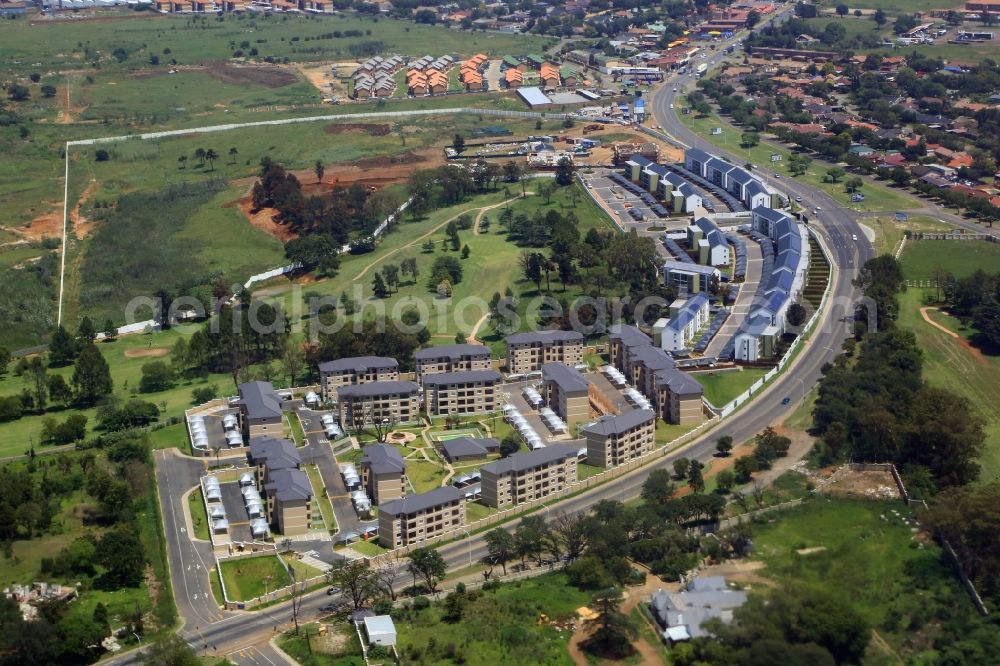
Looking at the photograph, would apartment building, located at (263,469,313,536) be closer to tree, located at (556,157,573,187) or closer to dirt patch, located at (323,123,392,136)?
tree, located at (556,157,573,187)

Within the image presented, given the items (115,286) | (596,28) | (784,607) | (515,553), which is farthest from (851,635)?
(596,28)

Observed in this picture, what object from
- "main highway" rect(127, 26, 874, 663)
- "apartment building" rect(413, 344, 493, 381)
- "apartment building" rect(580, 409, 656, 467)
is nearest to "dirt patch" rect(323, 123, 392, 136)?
"main highway" rect(127, 26, 874, 663)

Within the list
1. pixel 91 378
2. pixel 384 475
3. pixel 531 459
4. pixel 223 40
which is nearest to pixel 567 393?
pixel 531 459

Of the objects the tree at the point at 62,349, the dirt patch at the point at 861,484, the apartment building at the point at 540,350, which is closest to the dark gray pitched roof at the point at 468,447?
the apartment building at the point at 540,350

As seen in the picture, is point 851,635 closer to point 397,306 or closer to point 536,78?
point 397,306

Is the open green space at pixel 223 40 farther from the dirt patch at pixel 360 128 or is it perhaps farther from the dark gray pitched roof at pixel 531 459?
the dark gray pitched roof at pixel 531 459
